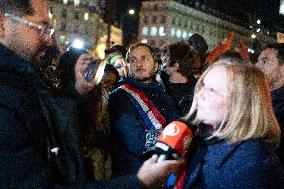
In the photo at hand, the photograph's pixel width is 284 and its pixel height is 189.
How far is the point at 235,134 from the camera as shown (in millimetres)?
2441

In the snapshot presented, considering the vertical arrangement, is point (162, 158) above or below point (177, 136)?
below

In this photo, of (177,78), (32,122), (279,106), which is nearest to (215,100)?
(32,122)

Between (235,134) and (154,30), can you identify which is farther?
(154,30)

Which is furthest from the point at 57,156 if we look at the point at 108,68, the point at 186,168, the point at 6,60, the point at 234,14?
the point at 234,14

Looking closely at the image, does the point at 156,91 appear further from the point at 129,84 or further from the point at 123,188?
the point at 123,188

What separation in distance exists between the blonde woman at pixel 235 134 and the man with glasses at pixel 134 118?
50.7 inches

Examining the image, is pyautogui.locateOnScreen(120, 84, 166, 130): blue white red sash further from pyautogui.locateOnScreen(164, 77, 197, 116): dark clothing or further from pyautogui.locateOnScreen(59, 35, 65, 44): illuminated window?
pyautogui.locateOnScreen(59, 35, 65, 44): illuminated window

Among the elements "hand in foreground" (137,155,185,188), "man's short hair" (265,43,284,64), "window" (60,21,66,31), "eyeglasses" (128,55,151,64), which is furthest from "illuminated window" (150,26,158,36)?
"hand in foreground" (137,155,185,188)

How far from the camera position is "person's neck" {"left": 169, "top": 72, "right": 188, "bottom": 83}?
5449 millimetres

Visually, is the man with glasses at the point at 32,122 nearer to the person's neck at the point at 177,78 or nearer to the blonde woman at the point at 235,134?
the blonde woman at the point at 235,134

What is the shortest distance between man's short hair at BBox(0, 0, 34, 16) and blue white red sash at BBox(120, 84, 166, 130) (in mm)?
2074

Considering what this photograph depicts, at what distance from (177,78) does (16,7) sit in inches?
137

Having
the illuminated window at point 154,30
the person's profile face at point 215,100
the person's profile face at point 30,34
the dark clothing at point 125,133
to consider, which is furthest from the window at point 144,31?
the person's profile face at point 30,34

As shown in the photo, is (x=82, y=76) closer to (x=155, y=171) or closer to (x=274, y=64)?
(x=155, y=171)
